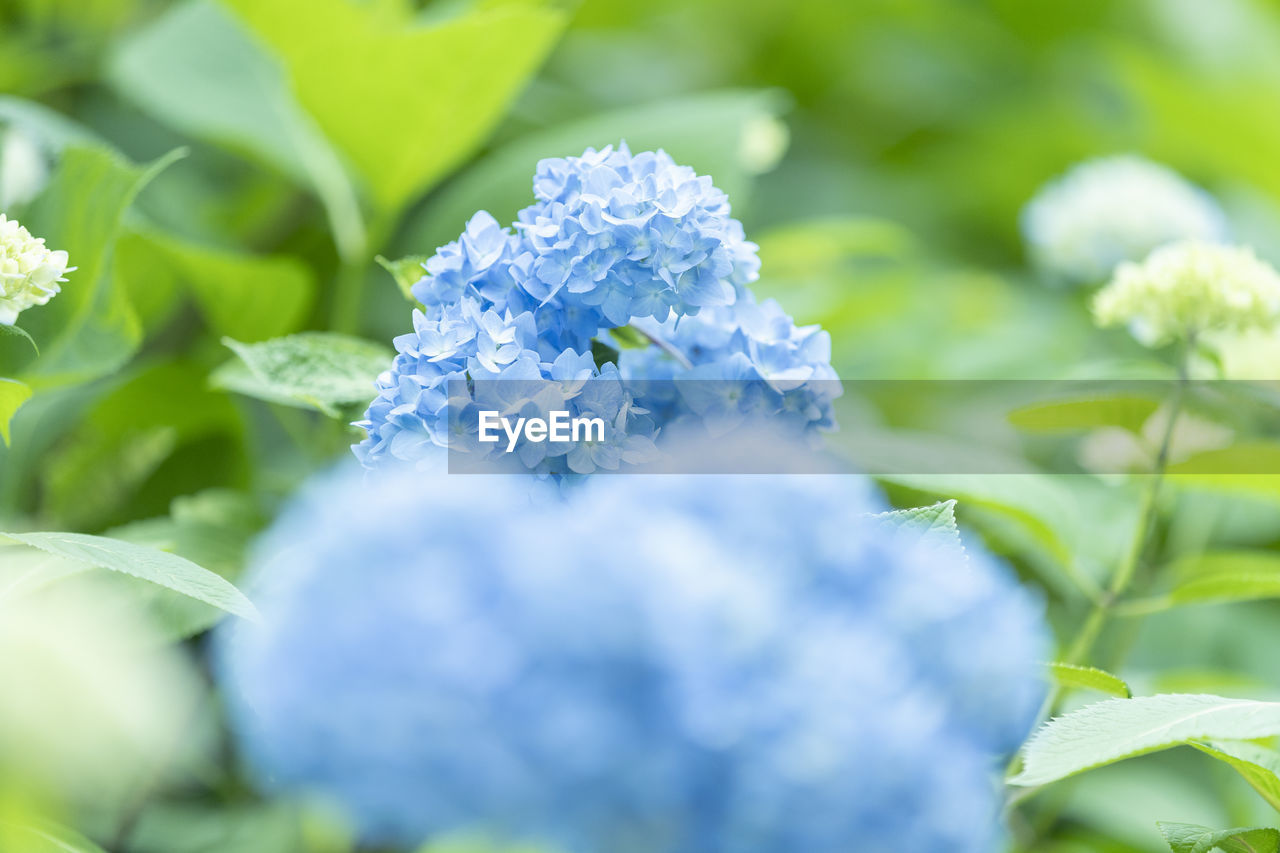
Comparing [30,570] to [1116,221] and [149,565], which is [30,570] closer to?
[149,565]

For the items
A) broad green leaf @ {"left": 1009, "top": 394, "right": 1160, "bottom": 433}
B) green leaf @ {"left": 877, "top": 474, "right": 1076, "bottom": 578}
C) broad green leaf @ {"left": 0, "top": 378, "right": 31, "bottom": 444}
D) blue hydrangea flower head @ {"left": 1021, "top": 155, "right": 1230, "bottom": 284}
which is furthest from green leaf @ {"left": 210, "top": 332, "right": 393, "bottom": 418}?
blue hydrangea flower head @ {"left": 1021, "top": 155, "right": 1230, "bottom": 284}

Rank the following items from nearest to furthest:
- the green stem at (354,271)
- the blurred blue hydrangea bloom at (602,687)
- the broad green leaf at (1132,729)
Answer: the blurred blue hydrangea bloom at (602,687) → the broad green leaf at (1132,729) → the green stem at (354,271)

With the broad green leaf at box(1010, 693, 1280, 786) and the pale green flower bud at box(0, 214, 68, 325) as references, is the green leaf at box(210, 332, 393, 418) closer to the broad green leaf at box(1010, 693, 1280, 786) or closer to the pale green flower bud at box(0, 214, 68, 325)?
the pale green flower bud at box(0, 214, 68, 325)

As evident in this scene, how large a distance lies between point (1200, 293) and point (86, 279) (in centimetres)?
88

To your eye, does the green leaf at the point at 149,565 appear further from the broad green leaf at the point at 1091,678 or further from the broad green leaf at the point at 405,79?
the broad green leaf at the point at 405,79

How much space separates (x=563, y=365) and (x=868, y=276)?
3.94 feet

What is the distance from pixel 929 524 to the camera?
64cm

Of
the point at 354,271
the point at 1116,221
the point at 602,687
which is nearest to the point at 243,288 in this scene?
the point at 354,271

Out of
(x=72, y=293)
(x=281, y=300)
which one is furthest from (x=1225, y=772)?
(x=72, y=293)

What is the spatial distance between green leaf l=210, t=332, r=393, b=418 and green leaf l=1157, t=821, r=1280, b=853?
1.86 feet

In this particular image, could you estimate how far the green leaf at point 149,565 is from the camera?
58 cm

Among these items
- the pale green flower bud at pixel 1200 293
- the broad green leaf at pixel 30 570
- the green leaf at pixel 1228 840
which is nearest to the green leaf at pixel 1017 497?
the pale green flower bud at pixel 1200 293

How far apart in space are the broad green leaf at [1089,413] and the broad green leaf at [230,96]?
711mm

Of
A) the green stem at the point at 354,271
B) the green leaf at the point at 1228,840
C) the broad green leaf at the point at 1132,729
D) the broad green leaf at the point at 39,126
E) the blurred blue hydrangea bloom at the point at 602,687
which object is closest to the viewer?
the blurred blue hydrangea bloom at the point at 602,687
